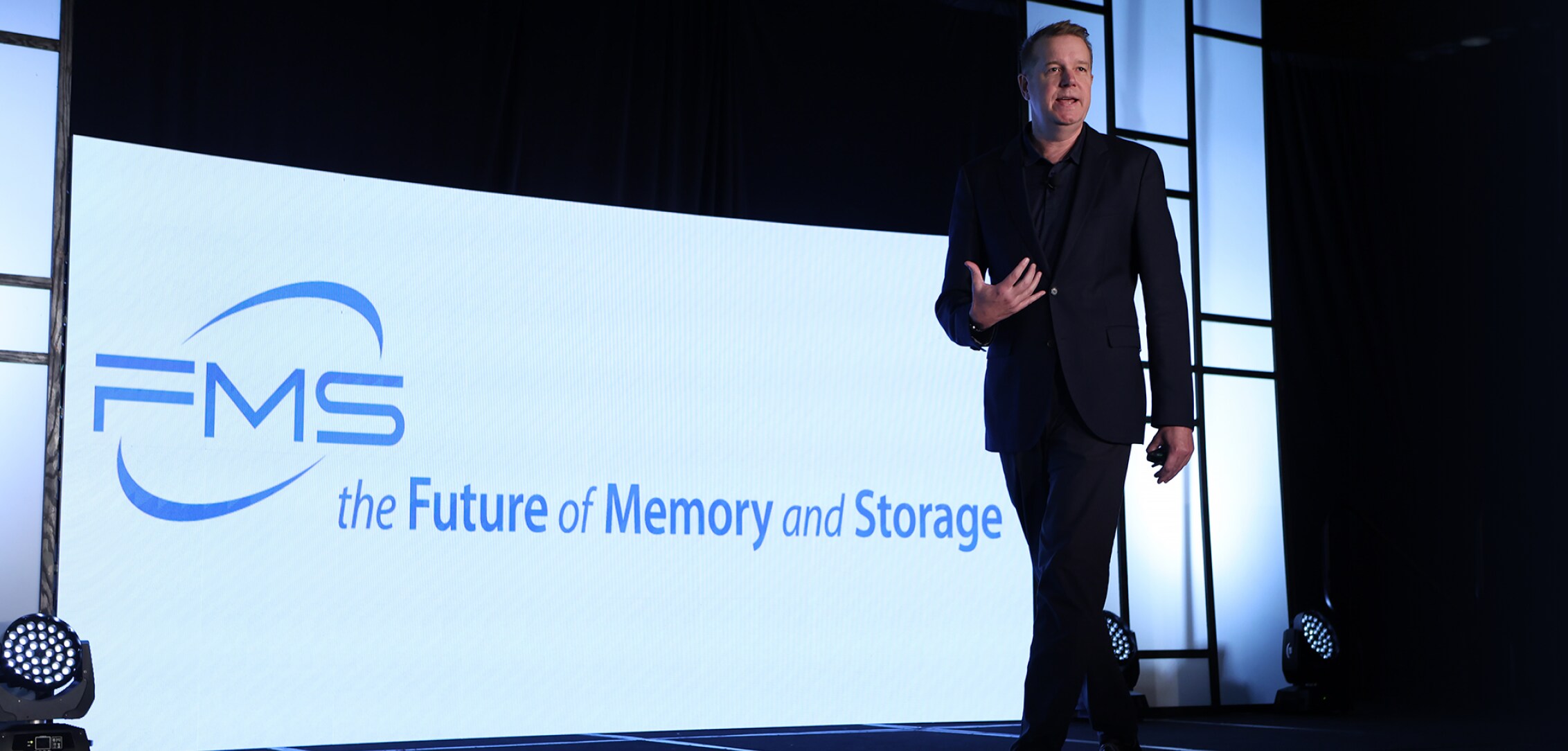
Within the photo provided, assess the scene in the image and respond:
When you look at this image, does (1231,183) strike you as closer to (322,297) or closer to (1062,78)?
(1062,78)

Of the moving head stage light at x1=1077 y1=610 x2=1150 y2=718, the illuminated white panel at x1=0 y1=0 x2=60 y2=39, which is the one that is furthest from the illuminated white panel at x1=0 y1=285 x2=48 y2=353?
the moving head stage light at x1=1077 y1=610 x2=1150 y2=718

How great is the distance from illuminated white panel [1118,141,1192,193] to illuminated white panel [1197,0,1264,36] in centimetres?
55

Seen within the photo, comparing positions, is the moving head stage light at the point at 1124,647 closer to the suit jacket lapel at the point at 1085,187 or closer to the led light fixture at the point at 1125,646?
the led light fixture at the point at 1125,646

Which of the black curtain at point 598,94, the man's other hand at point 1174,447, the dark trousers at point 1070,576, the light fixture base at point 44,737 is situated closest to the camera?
the dark trousers at point 1070,576

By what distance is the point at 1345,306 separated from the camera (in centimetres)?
515

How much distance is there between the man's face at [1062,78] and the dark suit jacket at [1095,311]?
0.27 feet

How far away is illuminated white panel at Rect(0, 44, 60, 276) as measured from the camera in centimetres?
325

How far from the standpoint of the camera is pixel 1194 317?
485cm

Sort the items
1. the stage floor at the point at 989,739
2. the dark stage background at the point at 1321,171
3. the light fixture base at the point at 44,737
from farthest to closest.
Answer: the dark stage background at the point at 1321,171 < the stage floor at the point at 989,739 < the light fixture base at the point at 44,737

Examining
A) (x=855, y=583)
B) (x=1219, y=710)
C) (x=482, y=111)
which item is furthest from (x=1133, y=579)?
(x=482, y=111)

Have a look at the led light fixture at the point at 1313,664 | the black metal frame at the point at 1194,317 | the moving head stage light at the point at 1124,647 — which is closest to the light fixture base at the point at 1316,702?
the led light fixture at the point at 1313,664

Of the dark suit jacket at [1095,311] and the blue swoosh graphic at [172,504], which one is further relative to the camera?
the blue swoosh graphic at [172,504]

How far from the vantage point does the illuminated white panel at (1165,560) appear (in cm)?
469

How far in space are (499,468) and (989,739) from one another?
1.46 m
